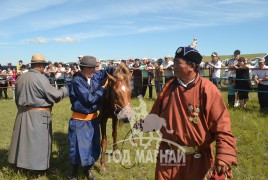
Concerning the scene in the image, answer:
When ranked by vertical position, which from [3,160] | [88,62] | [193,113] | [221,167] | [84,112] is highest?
[88,62]

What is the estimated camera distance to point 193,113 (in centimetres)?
290

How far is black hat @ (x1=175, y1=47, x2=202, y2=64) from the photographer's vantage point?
2.99 m

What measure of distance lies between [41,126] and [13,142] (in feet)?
1.97

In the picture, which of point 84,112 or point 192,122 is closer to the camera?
point 192,122

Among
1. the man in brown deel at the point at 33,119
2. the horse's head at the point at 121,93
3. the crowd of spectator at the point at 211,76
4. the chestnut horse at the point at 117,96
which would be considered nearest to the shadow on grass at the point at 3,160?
the man in brown deel at the point at 33,119

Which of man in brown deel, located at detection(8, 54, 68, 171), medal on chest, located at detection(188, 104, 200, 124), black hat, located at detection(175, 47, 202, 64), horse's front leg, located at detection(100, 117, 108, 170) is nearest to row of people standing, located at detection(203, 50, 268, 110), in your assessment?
horse's front leg, located at detection(100, 117, 108, 170)

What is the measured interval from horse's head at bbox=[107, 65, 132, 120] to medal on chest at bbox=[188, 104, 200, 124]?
222 cm

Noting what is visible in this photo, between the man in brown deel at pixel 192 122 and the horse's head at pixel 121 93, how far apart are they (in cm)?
201

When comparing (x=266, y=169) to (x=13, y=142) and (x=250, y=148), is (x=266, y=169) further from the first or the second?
(x=13, y=142)

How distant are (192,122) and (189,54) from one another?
0.65 metres

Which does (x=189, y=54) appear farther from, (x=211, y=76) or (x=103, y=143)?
(x=211, y=76)

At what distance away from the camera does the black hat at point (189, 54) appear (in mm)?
2990

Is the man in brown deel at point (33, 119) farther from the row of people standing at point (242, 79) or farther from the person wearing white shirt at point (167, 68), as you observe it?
the person wearing white shirt at point (167, 68)

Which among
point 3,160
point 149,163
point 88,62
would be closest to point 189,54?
point 88,62
